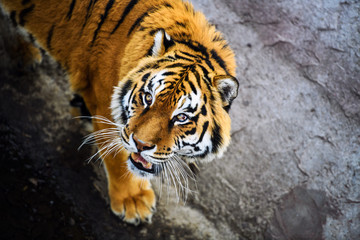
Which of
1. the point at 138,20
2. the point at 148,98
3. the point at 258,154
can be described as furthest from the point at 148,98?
the point at 258,154

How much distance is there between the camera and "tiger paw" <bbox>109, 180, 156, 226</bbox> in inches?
98.5

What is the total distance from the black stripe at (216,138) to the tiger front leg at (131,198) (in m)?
0.80

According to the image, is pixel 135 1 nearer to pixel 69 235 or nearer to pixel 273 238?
pixel 69 235

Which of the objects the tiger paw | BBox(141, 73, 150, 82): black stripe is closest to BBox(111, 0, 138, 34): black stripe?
BBox(141, 73, 150, 82): black stripe

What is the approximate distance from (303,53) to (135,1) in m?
1.50

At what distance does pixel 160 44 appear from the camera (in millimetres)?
1723

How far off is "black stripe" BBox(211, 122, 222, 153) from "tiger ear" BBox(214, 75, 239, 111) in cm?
15

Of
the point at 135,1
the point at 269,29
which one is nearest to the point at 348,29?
the point at 269,29

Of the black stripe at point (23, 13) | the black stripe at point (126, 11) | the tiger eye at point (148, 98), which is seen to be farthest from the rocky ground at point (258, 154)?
the tiger eye at point (148, 98)

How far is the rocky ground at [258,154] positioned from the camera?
2.46m

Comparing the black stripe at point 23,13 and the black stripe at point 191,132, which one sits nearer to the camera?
the black stripe at point 191,132

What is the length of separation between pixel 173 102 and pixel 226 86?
0.29 metres

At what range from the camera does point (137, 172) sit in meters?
1.89

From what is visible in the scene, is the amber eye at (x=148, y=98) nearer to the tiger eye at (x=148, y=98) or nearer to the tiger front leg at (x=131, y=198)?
the tiger eye at (x=148, y=98)
